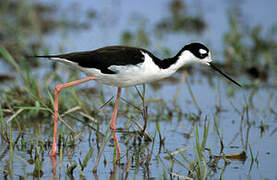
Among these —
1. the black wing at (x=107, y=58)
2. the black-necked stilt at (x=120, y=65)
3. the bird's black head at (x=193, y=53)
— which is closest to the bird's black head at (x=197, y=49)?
the bird's black head at (x=193, y=53)

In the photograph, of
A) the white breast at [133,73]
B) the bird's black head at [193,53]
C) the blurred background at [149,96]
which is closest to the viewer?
the blurred background at [149,96]

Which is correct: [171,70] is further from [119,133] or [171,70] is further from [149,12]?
[149,12]

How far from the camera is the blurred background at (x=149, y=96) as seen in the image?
14.4ft

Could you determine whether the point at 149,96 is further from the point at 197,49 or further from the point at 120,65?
the point at 120,65

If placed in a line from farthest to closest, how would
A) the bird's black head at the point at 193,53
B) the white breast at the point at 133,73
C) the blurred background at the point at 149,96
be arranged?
1. the bird's black head at the point at 193,53
2. the white breast at the point at 133,73
3. the blurred background at the point at 149,96

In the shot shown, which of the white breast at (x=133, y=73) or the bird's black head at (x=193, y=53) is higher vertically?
the bird's black head at (x=193, y=53)

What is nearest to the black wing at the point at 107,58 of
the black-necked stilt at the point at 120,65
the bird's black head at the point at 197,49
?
the black-necked stilt at the point at 120,65

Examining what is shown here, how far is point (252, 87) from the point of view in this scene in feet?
22.4

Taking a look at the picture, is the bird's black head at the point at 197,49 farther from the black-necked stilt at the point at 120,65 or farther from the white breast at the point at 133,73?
the white breast at the point at 133,73

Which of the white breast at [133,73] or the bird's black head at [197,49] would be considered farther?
the bird's black head at [197,49]

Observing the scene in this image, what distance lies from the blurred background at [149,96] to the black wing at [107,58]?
0.32 meters

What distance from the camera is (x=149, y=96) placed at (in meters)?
6.39

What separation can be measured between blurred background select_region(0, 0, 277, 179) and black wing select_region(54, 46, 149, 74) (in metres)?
0.32

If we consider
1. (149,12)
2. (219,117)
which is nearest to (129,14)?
(149,12)
